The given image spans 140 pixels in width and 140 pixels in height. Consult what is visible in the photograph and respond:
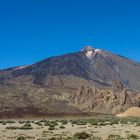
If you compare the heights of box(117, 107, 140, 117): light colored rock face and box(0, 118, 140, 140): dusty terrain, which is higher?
box(117, 107, 140, 117): light colored rock face

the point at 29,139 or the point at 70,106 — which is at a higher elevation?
the point at 70,106

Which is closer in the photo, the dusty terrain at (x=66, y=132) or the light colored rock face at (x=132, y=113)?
the dusty terrain at (x=66, y=132)

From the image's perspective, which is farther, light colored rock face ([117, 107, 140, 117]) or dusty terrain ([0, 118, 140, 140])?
light colored rock face ([117, 107, 140, 117])

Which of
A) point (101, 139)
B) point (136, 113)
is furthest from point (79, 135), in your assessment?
point (136, 113)

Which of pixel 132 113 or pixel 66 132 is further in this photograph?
pixel 132 113

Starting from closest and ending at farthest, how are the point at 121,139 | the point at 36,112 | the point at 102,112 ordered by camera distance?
the point at 121,139
the point at 36,112
the point at 102,112

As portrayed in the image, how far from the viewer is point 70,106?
199750mm

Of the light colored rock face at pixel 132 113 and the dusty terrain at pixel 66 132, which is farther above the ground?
the light colored rock face at pixel 132 113

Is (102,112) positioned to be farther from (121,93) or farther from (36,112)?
(36,112)

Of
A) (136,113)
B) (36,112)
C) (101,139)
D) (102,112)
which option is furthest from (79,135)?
(102,112)

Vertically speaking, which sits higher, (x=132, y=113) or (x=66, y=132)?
(x=132, y=113)

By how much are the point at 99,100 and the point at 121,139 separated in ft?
519

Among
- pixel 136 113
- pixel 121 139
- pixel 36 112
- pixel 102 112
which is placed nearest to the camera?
pixel 121 139

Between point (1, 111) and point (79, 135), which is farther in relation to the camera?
point (1, 111)
